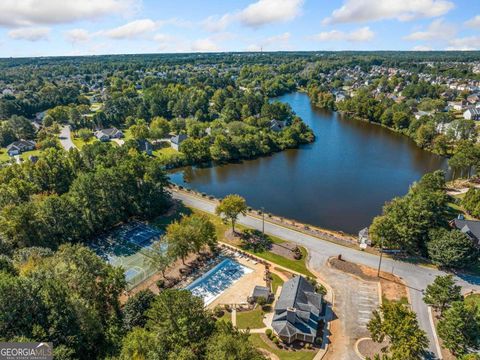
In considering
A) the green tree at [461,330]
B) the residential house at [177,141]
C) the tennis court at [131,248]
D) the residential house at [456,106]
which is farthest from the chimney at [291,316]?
the residential house at [456,106]

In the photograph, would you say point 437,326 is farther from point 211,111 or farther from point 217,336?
point 211,111

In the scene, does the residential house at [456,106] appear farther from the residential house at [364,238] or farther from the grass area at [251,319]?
the grass area at [251,319]

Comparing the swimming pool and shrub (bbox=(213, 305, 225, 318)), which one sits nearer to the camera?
shrub (bbox=(213, 305, 225, 318))

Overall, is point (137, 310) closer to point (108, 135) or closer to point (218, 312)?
point (218, 312)

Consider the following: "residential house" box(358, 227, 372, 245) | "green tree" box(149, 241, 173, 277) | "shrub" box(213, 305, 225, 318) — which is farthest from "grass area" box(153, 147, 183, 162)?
"shrub" box(213, 305, 225, 318)

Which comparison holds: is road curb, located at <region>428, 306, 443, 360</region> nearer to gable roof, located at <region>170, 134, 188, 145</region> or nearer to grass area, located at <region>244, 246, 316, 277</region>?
grass area, located at <region>244, 246, 316, 277</region>

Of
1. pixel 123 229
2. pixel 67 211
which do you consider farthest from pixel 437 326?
pixel 67 211

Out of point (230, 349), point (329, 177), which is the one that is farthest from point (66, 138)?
point (230, 349)
